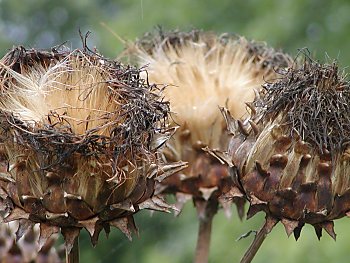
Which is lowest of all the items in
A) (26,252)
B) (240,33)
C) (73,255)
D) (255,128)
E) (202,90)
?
(73,255)

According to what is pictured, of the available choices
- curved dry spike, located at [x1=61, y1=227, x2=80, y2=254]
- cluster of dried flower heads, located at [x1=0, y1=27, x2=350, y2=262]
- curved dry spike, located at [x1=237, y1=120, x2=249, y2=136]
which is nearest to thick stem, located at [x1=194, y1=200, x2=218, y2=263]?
cluster of dried flower heads, located at [x1=0, y1=27, x2=350, y2=262]

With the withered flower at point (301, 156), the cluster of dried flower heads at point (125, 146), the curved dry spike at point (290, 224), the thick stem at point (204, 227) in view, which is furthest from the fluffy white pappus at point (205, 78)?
the curved dry spike at point (290, 224)

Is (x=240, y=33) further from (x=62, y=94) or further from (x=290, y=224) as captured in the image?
(x=62, y=94)

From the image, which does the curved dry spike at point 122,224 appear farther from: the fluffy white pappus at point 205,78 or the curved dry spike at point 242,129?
the fluffy white pappus at point 205,78

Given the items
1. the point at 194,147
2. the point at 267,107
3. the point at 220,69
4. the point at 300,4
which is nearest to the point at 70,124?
the point at 267,107

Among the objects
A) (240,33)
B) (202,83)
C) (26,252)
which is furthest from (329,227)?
(240,33)

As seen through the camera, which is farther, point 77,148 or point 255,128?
point 255,128

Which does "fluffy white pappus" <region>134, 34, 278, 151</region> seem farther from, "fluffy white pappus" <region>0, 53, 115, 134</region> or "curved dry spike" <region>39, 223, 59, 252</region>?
"curved dry spike" <region>39, 223, 59, 252</region>

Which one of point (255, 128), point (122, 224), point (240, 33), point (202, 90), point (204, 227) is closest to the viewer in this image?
point (122, 224)
